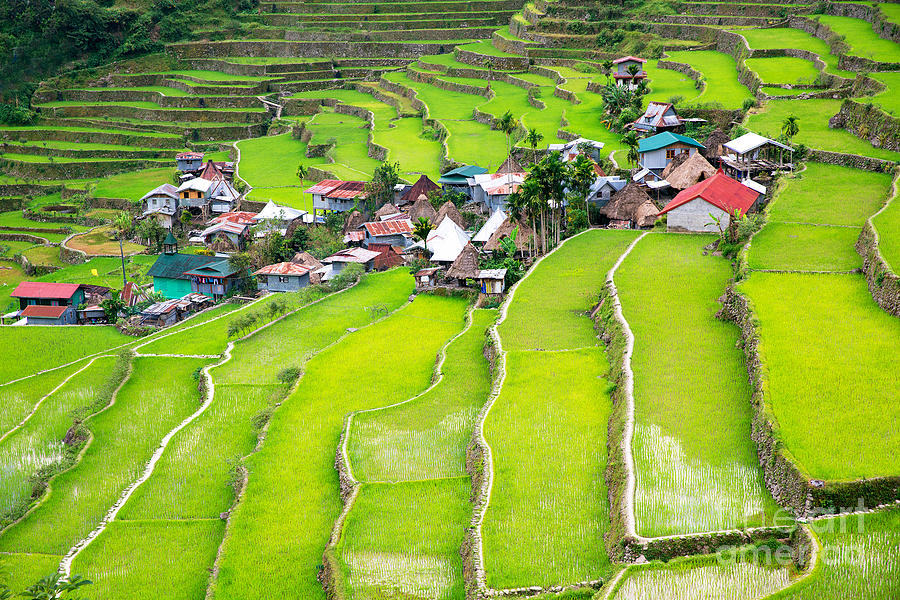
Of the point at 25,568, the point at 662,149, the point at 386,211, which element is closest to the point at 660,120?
the point at 662,149

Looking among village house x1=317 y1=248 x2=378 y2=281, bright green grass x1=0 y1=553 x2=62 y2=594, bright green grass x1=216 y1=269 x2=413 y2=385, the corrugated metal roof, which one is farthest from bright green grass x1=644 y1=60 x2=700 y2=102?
bright green grass x1=0 y1=553 x2=62 y2=594

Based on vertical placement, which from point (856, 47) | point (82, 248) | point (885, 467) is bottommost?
point (82, 248)

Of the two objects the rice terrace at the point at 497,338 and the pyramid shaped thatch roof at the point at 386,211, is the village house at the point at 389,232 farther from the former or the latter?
the pyramid shaped thatch roof at the point at 386,211

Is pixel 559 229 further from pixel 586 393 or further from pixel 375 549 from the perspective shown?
pixel 375 549

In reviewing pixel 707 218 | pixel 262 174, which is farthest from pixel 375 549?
pixel 262 174

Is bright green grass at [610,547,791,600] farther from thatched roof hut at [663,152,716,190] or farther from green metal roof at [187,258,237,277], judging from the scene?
green metal roof at [187,258,237,277]

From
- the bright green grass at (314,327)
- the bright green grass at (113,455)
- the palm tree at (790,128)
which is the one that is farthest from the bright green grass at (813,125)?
the bright green grass at (113,455)
